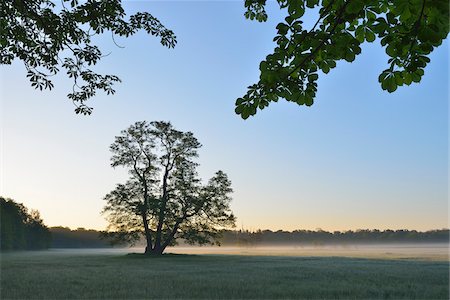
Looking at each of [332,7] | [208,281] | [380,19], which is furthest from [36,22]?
[208,281]

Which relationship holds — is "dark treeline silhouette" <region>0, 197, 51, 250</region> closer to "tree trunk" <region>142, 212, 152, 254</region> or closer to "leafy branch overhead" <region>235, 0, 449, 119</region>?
"tree trunk" <region>142, 212, 152, 254</region>

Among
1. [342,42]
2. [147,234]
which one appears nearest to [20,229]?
[147,234]

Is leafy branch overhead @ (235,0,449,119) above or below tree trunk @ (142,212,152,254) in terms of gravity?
→ above

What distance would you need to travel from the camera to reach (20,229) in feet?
388

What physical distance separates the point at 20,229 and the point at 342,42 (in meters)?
131

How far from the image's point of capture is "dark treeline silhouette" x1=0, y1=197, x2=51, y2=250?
4055 inches

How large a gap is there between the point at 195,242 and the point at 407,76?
45.6 metres

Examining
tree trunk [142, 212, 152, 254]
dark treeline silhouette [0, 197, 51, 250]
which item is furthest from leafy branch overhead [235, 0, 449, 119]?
dark treeline silhouette [0, 197, 51, 250]

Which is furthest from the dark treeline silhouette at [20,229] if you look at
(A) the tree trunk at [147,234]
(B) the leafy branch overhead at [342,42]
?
(B) the leafy branch overhead at [342,42]

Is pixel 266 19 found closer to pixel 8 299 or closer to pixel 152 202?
pixel 8 299

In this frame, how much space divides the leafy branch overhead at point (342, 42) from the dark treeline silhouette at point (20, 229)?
359 feet

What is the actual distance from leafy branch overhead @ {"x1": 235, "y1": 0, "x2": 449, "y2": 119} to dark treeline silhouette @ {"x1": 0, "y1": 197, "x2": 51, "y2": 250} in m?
109

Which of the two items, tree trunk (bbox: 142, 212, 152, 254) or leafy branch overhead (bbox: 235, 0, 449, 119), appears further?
tree trunk (bbox: 142, 212, 152, 254)

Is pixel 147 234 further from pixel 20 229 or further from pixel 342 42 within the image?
pixel 20 229
